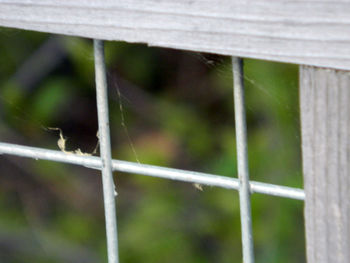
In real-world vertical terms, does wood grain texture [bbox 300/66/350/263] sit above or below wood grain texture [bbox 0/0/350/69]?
below

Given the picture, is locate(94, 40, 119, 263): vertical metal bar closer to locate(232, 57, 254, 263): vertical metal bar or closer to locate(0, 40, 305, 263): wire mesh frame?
locate(0, 40, 305, 263): wire mesh frame

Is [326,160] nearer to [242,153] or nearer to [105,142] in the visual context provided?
[242,153]

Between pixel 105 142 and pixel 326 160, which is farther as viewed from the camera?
pixel 105 142

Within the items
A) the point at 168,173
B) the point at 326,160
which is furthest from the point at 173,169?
the point at 326,160

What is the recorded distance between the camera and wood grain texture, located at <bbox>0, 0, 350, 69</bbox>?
1.65 feet

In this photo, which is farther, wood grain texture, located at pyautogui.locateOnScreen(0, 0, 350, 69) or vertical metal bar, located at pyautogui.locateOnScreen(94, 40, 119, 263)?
vertical metal bar, located at pyautogui.locateOnScreen(94, 40, 119, 263)

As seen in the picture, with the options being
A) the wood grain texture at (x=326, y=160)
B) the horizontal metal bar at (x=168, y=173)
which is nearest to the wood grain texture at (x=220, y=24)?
the wood grain texture at (x=326, y=160)

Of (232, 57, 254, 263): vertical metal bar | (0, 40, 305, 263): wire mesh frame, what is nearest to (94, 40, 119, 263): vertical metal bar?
(0, 40, 305, 263): wire mesh frame

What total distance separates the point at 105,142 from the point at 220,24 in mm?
187

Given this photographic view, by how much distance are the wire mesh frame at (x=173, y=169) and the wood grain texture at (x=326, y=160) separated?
3 centimetres

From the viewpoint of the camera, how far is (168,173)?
0.63 m

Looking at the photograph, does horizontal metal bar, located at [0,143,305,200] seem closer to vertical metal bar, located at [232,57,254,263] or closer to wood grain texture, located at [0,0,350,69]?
vertical metal bar, located at [232,57,254,263]

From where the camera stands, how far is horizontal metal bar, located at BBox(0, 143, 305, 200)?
1.95 ft

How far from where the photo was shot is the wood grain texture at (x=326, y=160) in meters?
0.53
